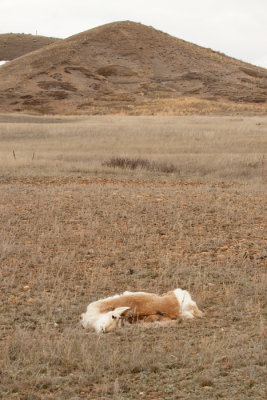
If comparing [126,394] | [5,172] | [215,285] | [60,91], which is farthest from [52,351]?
[60,91]

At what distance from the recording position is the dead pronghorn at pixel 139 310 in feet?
16.8

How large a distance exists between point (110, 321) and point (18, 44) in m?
107

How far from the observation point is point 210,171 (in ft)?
55.6

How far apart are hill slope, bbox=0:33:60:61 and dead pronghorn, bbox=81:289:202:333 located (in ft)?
318

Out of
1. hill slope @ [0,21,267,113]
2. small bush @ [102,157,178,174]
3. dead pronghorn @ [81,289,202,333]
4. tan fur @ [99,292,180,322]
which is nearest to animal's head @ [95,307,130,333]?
dead pronghorn @ [81,289,202,333]

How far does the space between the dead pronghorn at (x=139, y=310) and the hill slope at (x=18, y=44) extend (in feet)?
318

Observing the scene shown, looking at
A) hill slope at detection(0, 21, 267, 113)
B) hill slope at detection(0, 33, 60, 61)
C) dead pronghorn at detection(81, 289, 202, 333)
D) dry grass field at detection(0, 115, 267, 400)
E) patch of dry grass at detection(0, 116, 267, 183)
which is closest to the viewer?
dry grass field at detection(0, 115, 267, 400)

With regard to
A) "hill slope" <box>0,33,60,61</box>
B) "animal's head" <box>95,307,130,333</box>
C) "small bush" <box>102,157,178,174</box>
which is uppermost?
"hill slope" <box>0,33,60,61</box>

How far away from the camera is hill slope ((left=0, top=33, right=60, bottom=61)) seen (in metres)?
98.4

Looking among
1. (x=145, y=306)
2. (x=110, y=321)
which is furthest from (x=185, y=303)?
(x=110, y=321)

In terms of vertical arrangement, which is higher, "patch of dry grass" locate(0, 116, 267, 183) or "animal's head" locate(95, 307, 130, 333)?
"patch of dry grass" locate(0, 116, 267, 183)

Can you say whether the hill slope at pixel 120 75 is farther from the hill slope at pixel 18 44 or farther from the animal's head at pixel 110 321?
the animal's head at pixel 110 321

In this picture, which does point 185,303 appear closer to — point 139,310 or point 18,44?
point 139,310

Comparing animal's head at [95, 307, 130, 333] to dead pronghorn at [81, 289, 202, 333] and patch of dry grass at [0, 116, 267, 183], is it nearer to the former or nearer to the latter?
dead pronghorn at [81, 289, 202, 333]
